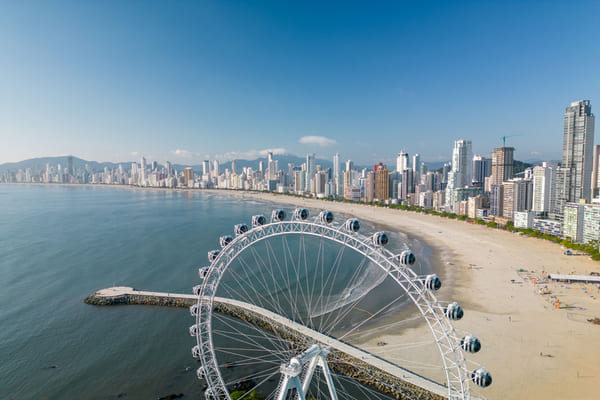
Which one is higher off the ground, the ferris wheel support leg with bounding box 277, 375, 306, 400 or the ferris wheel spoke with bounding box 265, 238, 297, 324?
the ferris wheel support leg with bounding box 277, 375, 306, 400

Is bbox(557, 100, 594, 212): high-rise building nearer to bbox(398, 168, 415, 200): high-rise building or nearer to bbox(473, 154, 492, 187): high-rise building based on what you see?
bbox(398, 168, 415, 200): high-rise building

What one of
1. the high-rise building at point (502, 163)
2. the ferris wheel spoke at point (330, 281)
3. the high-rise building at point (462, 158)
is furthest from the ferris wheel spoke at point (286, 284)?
the high-rise building at point (462, 158)

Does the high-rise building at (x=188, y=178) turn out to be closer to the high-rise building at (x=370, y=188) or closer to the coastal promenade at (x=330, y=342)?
the high-rise building at (x=370, y=188)

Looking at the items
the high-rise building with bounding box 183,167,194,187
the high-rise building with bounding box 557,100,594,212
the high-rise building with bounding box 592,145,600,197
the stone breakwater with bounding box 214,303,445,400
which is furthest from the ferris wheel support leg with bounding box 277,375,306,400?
the high-rise building with bounding box 183,167,194,187

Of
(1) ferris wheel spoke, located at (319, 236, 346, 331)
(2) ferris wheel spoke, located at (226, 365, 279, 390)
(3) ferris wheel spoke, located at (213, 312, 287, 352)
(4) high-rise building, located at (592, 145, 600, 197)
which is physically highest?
(4) high-rise building, located at (592, 145, 600, 197)

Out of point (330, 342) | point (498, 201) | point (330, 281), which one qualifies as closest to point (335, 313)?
point (330, 342)

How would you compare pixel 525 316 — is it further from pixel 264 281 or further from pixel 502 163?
pixel 502 163

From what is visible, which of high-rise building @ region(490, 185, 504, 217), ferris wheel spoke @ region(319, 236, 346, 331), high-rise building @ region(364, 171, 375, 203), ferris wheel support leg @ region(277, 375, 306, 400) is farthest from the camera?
high-rise building @ region(364, 171, 375, 203)
